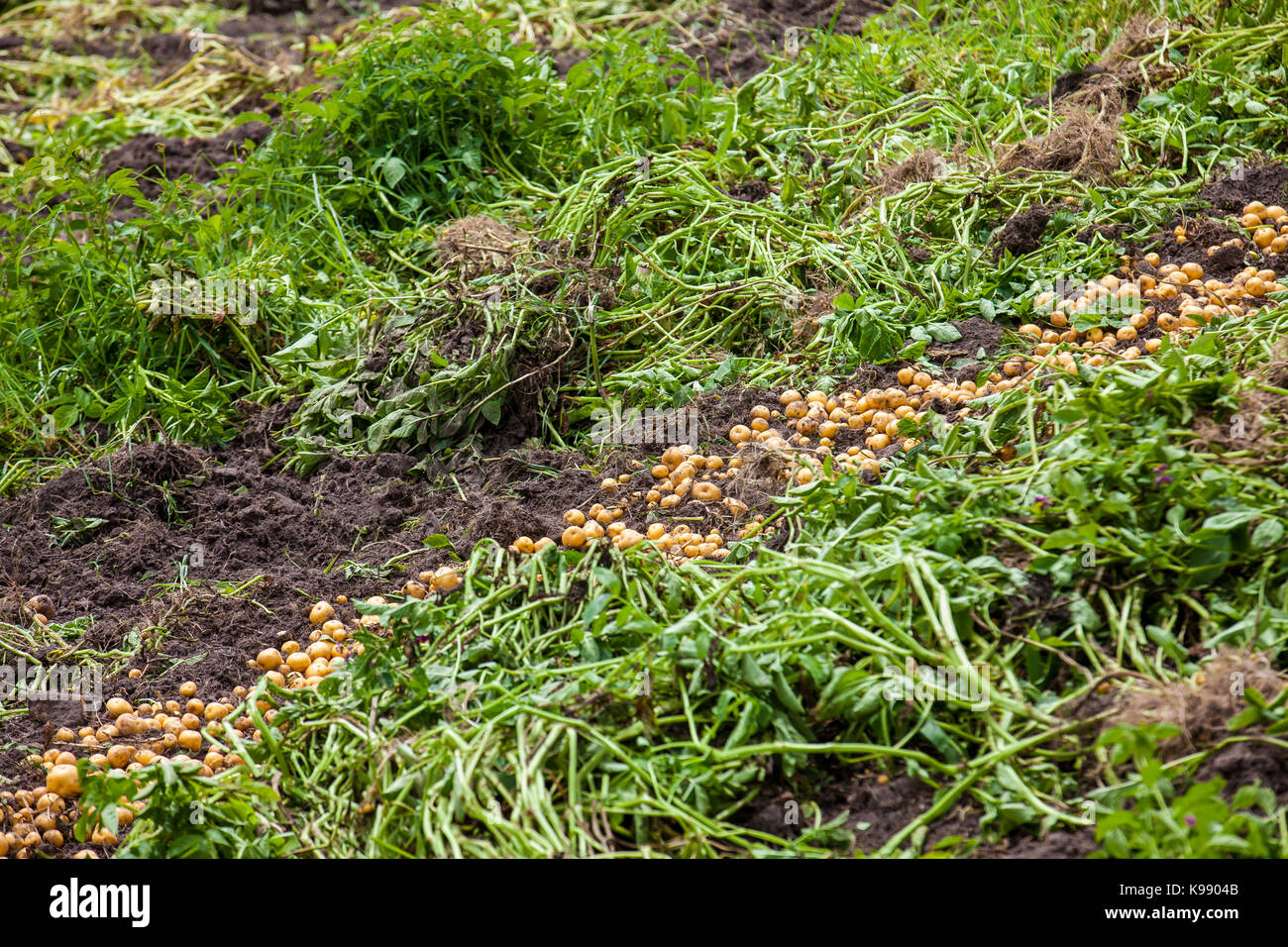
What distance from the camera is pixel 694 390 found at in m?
3.89

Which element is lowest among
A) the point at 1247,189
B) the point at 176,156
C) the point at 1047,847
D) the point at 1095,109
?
the point at 1047,847

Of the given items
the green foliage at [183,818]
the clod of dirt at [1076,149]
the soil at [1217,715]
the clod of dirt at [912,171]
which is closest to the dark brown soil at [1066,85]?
the clod of dirt at [1076,149]

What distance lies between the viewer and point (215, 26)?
764 centimetres

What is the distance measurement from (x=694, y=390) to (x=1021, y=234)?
1.31 m

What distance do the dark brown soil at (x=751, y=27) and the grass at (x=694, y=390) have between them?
0.22 m

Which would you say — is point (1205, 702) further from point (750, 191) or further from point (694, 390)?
point (750, 191)

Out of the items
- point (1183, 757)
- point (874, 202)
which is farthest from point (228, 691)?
point (874, 202)

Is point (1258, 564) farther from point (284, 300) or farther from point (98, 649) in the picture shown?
point (284, 300)

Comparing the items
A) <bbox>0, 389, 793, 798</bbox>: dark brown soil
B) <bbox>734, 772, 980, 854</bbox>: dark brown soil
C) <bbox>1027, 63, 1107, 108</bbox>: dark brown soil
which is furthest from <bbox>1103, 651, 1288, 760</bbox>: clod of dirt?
<bbox>1027, 63, 1107, 108</bbox>: dark brown soil

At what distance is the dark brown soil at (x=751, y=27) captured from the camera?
595cm

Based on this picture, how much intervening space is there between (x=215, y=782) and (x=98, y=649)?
99 cm

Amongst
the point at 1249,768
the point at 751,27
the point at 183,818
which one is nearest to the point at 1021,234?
the point at 1249,768

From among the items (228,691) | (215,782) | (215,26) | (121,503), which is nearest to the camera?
(215,782)

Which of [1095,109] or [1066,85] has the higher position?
[1066,85]
